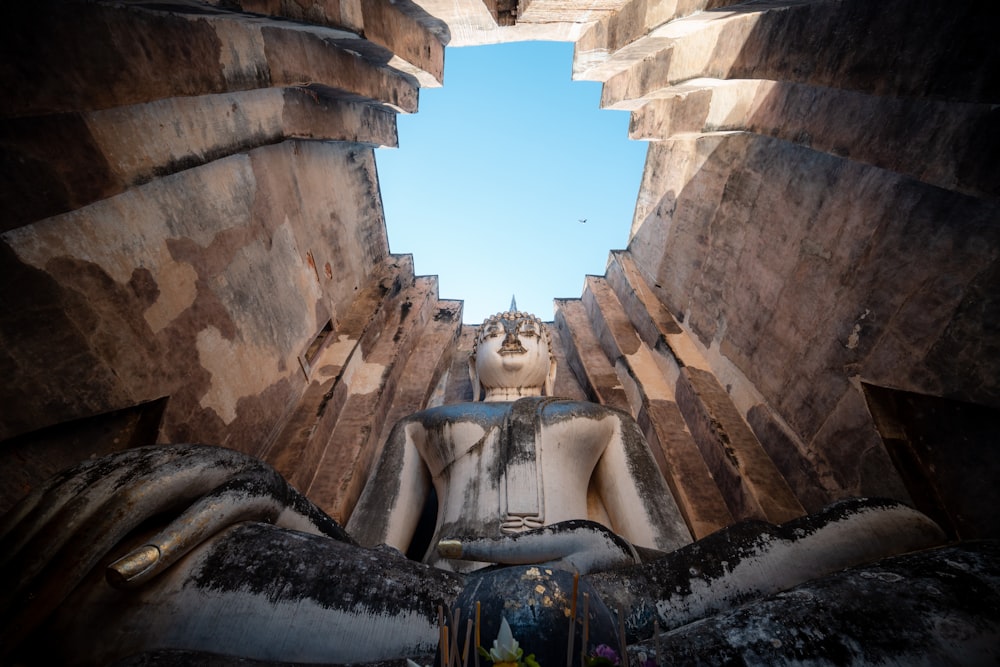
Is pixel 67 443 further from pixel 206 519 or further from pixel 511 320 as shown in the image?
pixel 511 320

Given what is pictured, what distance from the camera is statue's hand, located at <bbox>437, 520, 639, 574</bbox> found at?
1.77 m

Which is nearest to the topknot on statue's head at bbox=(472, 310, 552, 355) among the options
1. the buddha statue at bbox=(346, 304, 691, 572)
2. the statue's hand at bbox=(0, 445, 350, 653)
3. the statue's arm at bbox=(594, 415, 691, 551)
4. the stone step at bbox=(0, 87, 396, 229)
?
the buddha statue at bbox=(346, 304, 691, 572)

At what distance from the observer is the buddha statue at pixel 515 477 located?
2.85m

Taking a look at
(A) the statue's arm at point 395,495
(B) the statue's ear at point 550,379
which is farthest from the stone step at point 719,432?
(A) the statue's arm at point 395,495

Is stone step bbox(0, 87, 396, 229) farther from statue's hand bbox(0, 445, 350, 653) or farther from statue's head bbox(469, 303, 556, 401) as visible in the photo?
statue's head bbox(469, 303, 556, 401)

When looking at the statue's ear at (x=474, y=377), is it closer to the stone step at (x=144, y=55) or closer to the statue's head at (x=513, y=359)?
A: the statue's head at (x=513, y=359)

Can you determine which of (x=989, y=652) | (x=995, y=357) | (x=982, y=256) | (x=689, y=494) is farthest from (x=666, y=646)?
(x=689, y=494)

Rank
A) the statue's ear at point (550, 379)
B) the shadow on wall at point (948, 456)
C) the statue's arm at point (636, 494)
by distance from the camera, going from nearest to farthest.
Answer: the shadow on wall at point (948, 456) < the statue's arm at point (636, 494) < the statue's ear at point (550, 379)

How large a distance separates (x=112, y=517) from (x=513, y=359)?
3245mm

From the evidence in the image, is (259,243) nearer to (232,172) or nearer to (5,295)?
(232,172)

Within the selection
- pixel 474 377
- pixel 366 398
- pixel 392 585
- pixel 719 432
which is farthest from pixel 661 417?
pixel 392 585

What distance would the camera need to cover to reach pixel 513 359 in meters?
4.28

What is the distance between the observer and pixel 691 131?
16.3 ft

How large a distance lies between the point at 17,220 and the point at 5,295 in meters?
0.35
